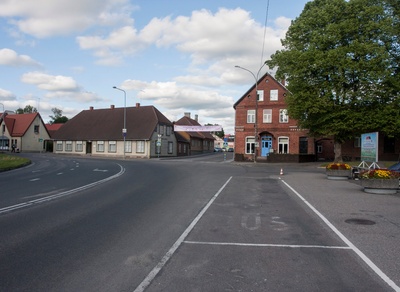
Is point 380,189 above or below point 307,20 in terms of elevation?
below

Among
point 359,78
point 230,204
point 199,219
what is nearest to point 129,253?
point 199,219

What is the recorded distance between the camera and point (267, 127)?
48.2m

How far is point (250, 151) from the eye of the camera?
49.2 metres

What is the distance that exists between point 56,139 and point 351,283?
67.6 metres

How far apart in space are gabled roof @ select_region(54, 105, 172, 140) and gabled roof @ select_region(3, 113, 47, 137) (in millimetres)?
9362

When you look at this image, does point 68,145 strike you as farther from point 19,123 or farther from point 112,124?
point 19,123

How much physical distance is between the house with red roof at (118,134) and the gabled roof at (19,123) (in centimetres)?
929

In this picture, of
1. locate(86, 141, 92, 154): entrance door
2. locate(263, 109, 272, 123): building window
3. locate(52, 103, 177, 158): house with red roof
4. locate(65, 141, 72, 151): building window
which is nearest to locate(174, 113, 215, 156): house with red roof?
locate(52, 103, 177, 158): house with red roof

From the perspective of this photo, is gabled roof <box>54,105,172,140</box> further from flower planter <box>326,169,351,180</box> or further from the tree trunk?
flower planter <box>326,169,351,180</box>

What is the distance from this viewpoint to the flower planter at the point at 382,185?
47.3 ft

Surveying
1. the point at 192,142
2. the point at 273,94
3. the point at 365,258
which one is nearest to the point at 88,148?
the point at 192,142

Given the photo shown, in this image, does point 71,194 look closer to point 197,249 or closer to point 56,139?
point 197,249

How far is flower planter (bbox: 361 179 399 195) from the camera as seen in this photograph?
567 inches

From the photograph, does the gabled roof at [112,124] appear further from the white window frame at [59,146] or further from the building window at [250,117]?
the building window at [250,117]
